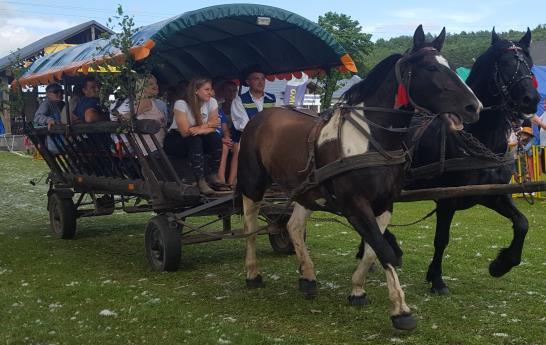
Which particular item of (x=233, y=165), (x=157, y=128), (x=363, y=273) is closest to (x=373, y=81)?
(x=363, y=273)

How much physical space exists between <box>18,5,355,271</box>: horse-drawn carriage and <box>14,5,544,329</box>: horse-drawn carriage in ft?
0.07

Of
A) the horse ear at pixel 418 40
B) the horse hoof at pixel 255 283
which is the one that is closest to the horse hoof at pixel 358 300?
the horse hoof at pixel 255 283

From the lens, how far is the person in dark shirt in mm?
8773

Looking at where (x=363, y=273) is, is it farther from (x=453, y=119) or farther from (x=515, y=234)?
(x=453, y=119)

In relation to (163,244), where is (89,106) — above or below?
above

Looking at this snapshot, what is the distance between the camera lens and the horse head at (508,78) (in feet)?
18.7

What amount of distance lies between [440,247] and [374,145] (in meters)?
1.80

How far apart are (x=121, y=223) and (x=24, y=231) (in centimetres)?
170

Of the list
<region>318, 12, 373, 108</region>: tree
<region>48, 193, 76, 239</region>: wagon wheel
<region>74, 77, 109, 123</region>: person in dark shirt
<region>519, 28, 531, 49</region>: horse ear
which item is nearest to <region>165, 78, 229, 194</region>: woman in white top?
<region>74, 77, 109, 123</region>: person in dark shirt

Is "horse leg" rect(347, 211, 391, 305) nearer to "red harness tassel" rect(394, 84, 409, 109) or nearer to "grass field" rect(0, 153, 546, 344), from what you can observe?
"grass field" rect(0, 153, 546, 344)

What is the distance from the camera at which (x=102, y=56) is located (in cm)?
763

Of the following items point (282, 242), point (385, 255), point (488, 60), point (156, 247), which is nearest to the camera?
point (385, 255)

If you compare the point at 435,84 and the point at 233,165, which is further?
the point at 233,165

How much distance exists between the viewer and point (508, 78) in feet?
19.1
